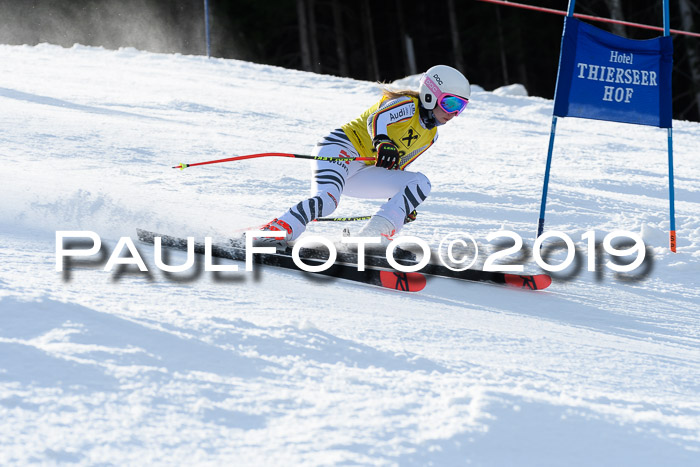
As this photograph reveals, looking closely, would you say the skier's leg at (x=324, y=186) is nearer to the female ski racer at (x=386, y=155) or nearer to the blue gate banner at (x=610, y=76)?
the female ski racer at (x=386, y=155)

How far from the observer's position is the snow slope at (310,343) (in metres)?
1.97

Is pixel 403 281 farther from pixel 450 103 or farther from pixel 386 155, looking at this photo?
pixel 450 103

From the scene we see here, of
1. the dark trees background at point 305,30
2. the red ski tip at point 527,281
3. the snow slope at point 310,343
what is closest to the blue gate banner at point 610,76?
the snow slope at point 310,343

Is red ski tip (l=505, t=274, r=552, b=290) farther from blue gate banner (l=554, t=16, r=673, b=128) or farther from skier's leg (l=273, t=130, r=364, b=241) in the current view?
blue gate banner (l=554, t=16, r=673, b=128)

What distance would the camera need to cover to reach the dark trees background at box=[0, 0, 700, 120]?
2306 cm

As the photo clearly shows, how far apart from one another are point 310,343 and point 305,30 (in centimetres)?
2085

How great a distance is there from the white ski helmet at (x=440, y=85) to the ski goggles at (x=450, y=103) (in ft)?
0.05

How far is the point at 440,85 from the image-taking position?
14.2 feet

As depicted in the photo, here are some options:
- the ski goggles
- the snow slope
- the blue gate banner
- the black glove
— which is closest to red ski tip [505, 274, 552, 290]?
the snow slope

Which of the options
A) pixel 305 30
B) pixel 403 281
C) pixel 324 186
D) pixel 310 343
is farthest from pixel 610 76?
pixel 305 30

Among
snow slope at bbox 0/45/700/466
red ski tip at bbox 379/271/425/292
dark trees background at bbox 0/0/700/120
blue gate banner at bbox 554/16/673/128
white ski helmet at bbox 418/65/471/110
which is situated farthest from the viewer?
dark trees background at bbox 0/0/700/120

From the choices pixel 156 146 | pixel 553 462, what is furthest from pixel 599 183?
pixel 553 462

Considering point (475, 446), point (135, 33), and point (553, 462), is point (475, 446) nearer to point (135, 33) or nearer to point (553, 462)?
point (553, 462)

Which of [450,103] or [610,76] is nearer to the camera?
[450,103]
